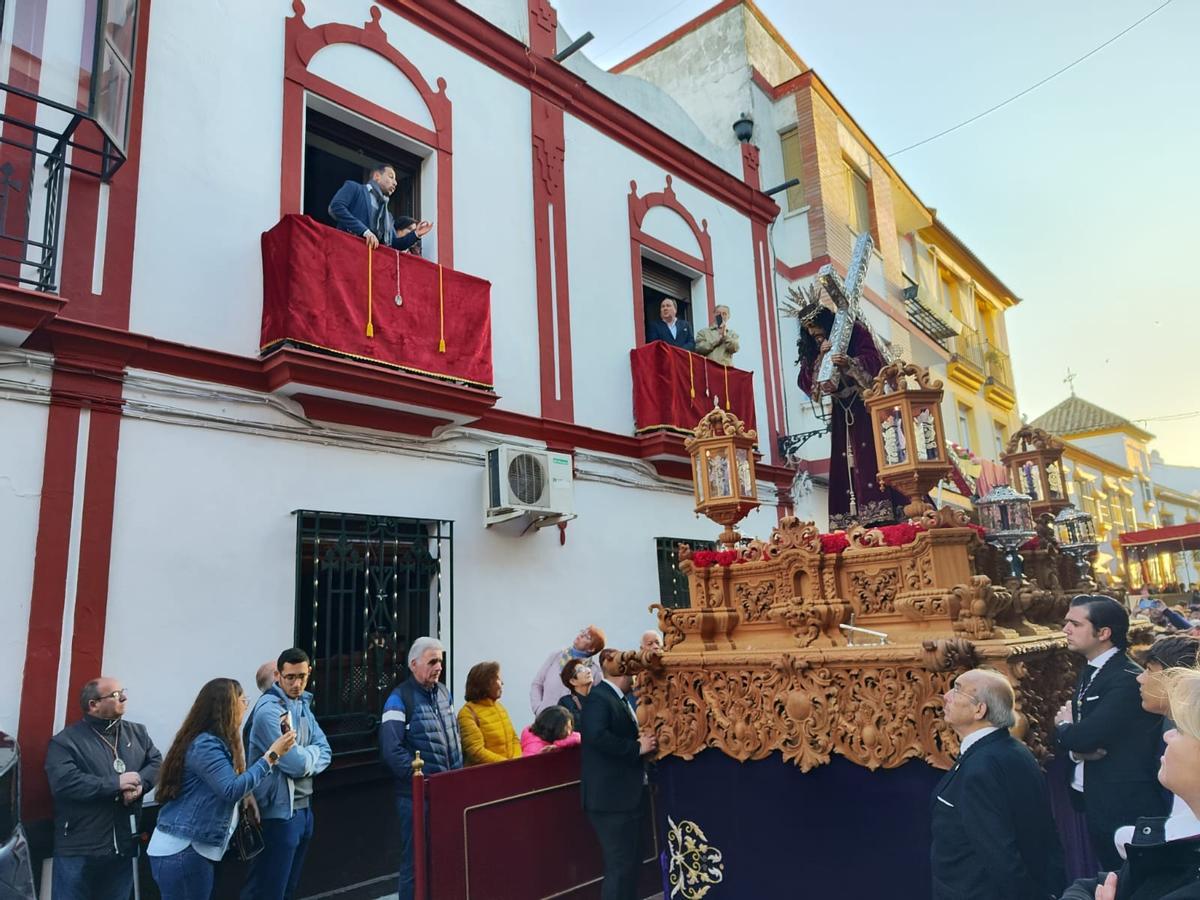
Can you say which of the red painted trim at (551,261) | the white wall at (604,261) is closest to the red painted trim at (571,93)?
the white wall at (604,261)

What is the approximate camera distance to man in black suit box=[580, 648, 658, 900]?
161 inches

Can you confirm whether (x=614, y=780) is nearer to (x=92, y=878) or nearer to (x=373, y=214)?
(x=92, y=878)

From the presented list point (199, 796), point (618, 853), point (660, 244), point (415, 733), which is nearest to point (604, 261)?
point (660, 244)

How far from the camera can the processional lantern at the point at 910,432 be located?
13.7 feet

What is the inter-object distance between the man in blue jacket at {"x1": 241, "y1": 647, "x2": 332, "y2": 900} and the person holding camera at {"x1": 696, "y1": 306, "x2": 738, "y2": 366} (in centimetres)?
603

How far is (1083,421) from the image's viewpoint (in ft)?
110

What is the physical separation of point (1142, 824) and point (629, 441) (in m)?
6.56

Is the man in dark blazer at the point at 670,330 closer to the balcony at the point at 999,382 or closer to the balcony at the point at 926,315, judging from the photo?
the balcony at the point at 926,315

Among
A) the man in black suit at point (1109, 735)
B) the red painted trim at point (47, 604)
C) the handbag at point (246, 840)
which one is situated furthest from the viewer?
the red painted trim at point (47, 604)

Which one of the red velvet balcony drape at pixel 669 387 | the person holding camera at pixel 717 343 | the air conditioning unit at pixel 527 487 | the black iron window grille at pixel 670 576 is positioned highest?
the person holding camera at pixel 717 343

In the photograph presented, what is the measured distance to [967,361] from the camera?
16.6 meters

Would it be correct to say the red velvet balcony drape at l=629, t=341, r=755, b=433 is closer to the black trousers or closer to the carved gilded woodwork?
the carved gilded woodwork

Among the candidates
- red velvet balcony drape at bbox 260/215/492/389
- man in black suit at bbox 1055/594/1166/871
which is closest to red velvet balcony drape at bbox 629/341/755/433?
red velvet balcony drape at bbox 260/215/492/389

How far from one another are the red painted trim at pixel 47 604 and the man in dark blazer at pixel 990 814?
14.6 ft
